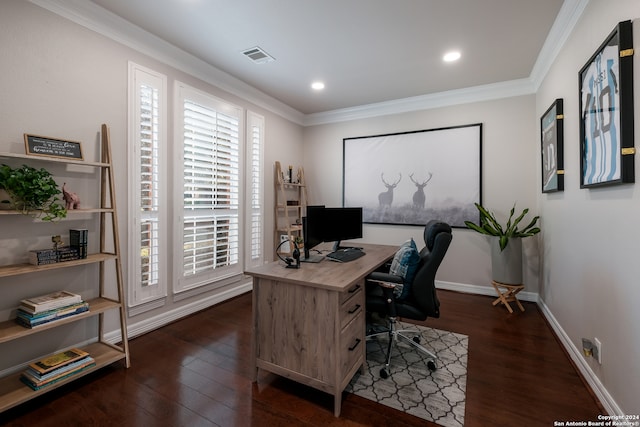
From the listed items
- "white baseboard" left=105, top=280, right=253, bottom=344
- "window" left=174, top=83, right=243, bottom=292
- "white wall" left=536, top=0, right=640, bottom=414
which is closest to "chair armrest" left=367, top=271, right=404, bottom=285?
"white wall" left=536, top=0, right=640, bottom=414

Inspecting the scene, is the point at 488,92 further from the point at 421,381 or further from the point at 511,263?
the point at 421,381

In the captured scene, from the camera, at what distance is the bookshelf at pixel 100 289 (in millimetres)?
1797

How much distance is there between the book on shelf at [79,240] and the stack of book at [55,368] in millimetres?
700

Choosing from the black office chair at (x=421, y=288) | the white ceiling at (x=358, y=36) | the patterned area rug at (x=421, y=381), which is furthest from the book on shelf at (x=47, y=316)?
the white ceiling at (x=358, y=36)

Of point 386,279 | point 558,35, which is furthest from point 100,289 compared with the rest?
point 558,35

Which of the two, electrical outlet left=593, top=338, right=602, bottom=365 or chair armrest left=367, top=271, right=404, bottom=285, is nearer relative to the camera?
electrical outlet left=593, top=338, right=602, bottom=365

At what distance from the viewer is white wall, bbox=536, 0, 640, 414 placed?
152 cm

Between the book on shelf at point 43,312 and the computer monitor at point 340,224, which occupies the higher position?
the computer monitor at point 340,224

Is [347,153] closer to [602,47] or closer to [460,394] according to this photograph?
[602,47]

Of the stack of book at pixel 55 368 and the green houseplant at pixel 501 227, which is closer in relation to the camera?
the stack of book at pixel 55 368

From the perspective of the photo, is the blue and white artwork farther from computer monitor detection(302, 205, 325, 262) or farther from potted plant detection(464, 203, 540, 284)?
computer monitor detection(302, 205, 325, 262)

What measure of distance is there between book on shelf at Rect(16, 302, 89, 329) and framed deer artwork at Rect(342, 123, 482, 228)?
3.68 meters

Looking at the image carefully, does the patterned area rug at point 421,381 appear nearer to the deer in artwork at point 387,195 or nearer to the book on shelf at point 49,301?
the book on shelf at point 49,301

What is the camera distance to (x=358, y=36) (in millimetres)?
2734
